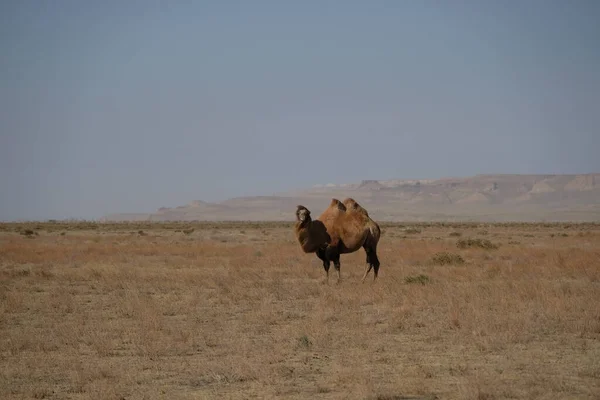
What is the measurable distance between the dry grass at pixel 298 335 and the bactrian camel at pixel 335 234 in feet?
2.90

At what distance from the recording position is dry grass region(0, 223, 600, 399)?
30.1 ft

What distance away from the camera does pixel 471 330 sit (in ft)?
41.1

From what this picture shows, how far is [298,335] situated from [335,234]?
8.27 meters

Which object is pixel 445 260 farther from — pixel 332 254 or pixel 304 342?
pixel 304 342

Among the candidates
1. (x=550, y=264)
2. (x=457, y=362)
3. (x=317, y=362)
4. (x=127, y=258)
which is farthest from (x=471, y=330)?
(x=127, y=258)

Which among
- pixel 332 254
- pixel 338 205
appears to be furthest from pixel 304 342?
pixel 338 205

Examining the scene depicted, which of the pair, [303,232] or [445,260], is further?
[445,260]

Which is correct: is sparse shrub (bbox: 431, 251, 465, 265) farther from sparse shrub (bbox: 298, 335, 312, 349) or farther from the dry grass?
sparse shrub (bbox: 298, 335, 312, 349)

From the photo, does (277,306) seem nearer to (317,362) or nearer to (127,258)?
(317,362)

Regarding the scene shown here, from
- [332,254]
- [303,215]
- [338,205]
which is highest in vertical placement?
[338,205]

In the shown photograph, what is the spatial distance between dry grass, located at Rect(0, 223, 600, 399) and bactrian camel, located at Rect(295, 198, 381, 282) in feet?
2.90

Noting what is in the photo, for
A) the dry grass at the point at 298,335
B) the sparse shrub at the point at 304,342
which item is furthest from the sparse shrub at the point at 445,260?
the sparse shrub at the point at 304,342

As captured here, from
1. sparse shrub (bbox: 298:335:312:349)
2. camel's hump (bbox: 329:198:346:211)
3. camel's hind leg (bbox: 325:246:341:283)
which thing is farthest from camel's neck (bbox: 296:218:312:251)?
sparse shrub (bbox: 298:335:312:349)

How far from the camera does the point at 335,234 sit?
20594 millimetres
